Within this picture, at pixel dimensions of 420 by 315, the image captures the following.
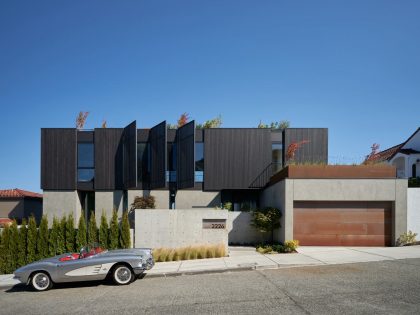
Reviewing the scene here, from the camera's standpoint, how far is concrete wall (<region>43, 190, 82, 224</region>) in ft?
82.2

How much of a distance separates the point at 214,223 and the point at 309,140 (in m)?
9.44

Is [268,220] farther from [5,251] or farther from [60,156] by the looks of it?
[60,156]

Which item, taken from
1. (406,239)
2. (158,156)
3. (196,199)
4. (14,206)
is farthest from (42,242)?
(14,206)

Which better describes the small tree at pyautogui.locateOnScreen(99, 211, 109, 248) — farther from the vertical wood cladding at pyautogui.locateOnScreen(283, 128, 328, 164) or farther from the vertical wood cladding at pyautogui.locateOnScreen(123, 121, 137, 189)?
the vertical wood cladding at pyautogui.locateOnScreen(283, 128, 328, 164)

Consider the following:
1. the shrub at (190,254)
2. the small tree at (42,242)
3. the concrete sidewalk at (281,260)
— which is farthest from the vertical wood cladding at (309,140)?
the small tree at (42,242)

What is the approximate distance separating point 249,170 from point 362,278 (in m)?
14.3

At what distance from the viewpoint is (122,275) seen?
432 inches

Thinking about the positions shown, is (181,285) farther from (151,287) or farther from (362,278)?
(362,278)

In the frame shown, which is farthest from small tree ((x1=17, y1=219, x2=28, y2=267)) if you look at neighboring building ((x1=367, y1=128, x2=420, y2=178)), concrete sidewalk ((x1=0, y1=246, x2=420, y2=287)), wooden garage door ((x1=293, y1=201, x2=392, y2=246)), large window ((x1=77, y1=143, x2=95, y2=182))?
neighboring building ((x1=367, y1=128, x2=420, y2=178))

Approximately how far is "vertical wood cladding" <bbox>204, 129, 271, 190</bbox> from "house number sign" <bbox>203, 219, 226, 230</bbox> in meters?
6.01

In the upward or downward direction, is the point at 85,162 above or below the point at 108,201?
above

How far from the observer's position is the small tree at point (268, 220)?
17531 mm

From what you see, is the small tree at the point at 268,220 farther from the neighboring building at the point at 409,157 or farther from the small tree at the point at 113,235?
the neighboring building at the point at 409,157

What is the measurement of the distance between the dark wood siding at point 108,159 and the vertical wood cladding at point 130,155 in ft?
1.48
